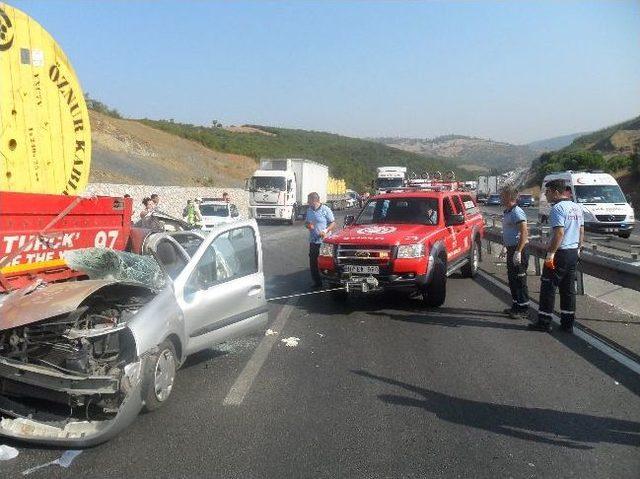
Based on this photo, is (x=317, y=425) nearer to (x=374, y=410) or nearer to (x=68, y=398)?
(x=374, y=410)

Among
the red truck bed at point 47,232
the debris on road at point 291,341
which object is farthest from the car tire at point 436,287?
the red truck bed at point 47,232

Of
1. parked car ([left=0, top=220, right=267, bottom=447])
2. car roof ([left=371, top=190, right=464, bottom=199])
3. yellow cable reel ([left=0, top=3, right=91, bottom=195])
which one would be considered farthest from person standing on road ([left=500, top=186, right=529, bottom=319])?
yellow cable reel ([left=0, top=3, right=91, bottom=195])

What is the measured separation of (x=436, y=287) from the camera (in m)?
9.05

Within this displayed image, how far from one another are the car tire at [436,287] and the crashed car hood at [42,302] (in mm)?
5409

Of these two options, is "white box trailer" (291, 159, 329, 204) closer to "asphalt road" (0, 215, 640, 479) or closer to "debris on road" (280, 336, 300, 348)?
"debris on road" (280, 336, 300, 348)

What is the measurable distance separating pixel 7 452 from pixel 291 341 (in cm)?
361

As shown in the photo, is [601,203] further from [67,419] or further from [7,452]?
[7,452]

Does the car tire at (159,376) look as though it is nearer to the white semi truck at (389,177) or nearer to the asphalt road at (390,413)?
the asphalt road at (390,413)

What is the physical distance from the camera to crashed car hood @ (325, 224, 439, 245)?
9055mm

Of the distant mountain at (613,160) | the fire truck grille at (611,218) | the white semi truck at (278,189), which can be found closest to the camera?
the fire truck grille at (611,218)

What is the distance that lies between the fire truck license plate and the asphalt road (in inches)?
51.4

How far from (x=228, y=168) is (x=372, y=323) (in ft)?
210

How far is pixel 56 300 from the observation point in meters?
4.33

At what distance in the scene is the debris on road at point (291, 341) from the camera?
7.07m
